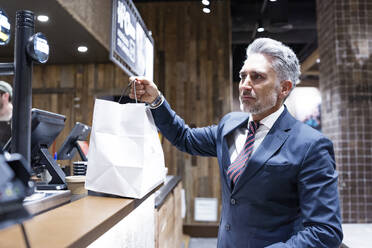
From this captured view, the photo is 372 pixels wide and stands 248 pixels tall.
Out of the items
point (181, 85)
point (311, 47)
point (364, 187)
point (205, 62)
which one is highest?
point (311, 47)

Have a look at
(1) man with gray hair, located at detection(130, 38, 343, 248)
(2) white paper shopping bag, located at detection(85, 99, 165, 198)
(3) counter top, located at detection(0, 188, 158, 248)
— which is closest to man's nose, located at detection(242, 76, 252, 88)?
(1) man with gray hair, located at detection(130, 38, 343, 248)

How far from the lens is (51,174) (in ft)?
4.49

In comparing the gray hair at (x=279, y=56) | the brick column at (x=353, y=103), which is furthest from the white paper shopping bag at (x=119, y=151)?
the brick column at (x=353, y=103)

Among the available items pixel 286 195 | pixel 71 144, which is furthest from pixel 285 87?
pixel 71 144

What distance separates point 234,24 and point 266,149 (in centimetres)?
417

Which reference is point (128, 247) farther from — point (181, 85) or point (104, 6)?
point (181, 85)

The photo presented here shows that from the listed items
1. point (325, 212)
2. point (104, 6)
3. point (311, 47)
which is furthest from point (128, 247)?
point (311, 47)

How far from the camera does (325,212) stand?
110 cm

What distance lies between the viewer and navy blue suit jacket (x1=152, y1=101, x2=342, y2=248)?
1109mm

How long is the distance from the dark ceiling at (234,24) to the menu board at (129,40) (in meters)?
0.68

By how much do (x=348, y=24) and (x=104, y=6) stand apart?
2696 mm

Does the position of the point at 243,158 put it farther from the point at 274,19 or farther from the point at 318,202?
the point at 274,19

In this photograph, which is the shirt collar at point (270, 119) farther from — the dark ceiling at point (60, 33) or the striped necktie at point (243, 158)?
the dark ceiling at point (60, 33)

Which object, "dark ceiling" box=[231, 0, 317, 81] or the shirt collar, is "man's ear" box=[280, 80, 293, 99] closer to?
→ the shirt collar
